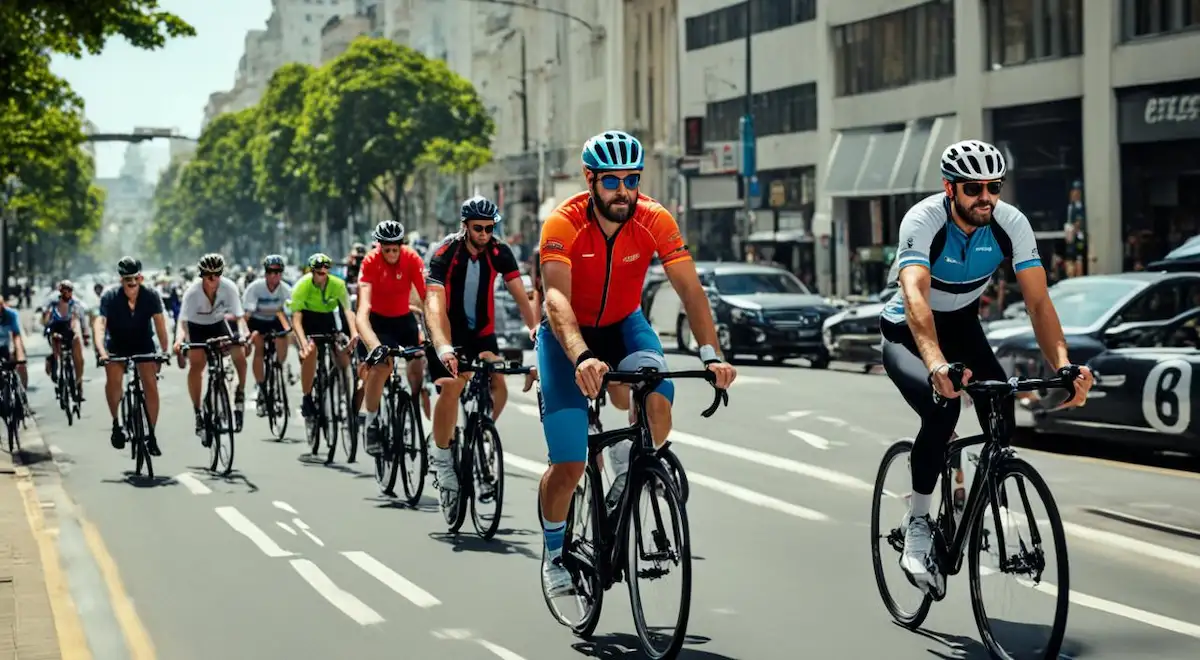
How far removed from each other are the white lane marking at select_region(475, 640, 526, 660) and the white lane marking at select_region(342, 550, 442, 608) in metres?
1.06

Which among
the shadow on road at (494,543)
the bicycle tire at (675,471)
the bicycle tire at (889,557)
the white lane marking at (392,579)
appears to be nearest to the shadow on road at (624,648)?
the bicycle tire at (675,471)

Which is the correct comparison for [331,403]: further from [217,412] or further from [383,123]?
[383,123]

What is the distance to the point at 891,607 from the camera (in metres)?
8.24

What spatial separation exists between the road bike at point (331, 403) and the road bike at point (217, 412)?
853 millimetres

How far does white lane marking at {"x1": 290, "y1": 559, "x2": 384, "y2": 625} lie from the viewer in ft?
29.2

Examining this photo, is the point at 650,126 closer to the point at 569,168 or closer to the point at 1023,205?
the point at 569,168

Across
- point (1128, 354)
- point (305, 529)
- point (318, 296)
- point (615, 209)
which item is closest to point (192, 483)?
point (318, 296)

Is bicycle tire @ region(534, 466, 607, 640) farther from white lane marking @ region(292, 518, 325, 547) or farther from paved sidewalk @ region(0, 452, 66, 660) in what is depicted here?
white lane marking @ region(292, 518, 325, 547)

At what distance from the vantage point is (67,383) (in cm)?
2434

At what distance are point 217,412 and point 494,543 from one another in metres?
5.35

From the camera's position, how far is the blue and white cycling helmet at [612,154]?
24.0ft

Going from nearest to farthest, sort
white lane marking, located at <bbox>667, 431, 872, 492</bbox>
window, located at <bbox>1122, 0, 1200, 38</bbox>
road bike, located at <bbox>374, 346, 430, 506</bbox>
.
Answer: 1. road bike, located at <bbox>374, 346, 430, 506</bbox>
2. white lane marking, located at <bbox>667, 431, 872, 492</bbox>
3. window, located at <bbox>1122, 0, 1200, 38</bbox>

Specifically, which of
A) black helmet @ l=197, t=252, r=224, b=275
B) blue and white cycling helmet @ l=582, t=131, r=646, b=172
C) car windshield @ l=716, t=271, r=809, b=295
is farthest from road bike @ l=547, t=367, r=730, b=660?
car windshield @ l=716, t=271, r=809, b=295

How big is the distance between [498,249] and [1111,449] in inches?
279
